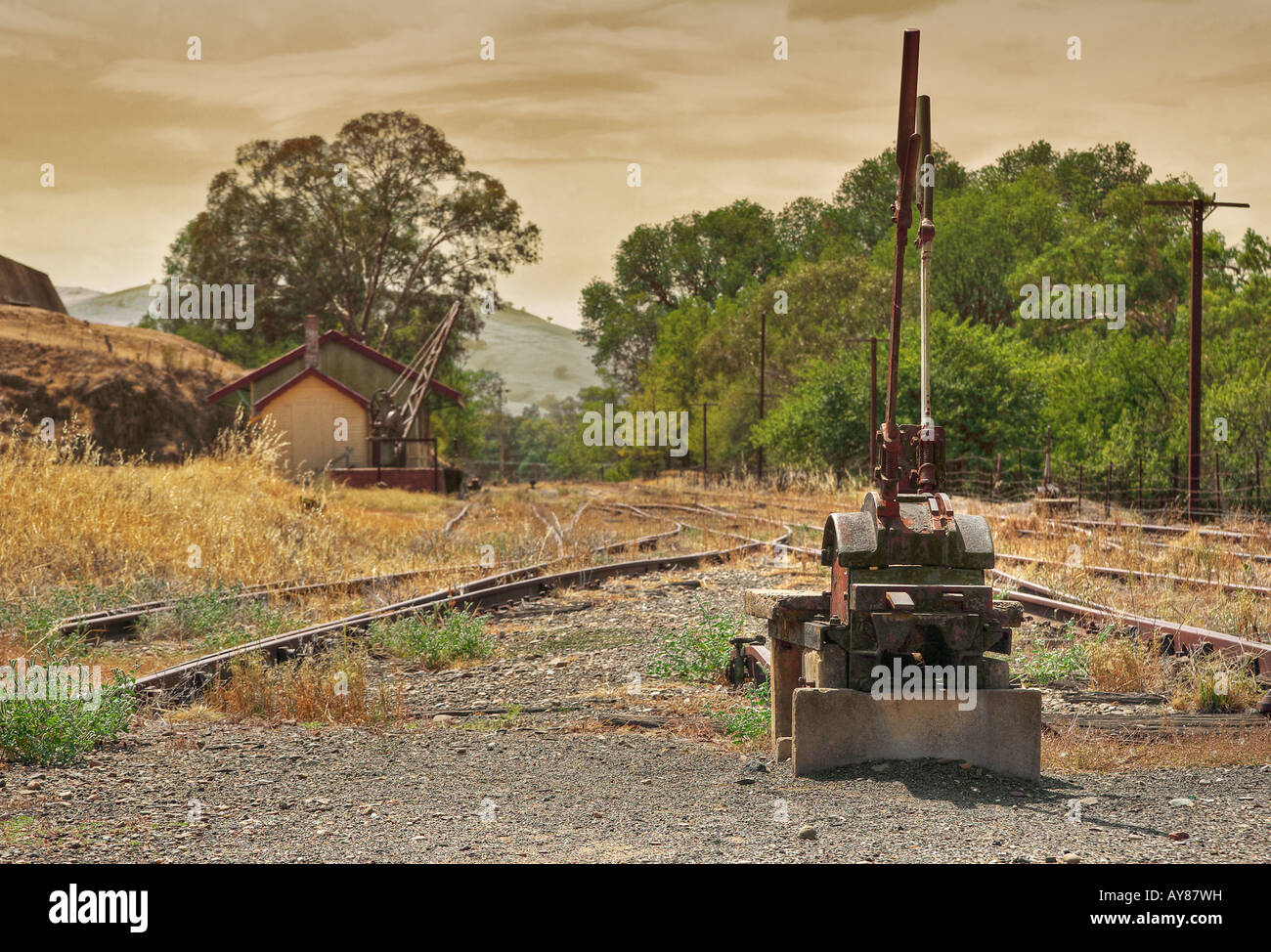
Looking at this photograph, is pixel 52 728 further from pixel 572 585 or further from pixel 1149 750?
pixel 572 585

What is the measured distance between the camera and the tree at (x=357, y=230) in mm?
54406

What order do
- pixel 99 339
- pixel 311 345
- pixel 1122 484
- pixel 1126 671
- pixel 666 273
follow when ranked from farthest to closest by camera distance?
pixel 666 273 → pixel 311 345 → pixel 99 339 → pixel 1122 484 → pixel 1126 671

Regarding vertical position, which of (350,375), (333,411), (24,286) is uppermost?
(24,286)

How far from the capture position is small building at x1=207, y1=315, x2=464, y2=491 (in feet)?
116

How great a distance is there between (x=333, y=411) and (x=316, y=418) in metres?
0.63

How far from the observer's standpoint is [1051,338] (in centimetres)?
5719

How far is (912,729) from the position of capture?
553 centimetres

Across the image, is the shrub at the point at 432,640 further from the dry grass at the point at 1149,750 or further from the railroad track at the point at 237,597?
the dry grass at the point at 1149,750

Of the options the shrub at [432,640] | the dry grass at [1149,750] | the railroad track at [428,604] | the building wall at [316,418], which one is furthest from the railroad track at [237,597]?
the building wall at [316,418]

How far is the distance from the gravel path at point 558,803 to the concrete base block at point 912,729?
10cm

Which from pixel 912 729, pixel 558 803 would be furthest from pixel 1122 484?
pixel 558 803

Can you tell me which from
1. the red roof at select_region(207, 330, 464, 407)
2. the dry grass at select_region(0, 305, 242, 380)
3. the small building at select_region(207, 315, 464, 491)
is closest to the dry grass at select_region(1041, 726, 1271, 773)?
the small building at select_region(207, 315, 464, 491)
